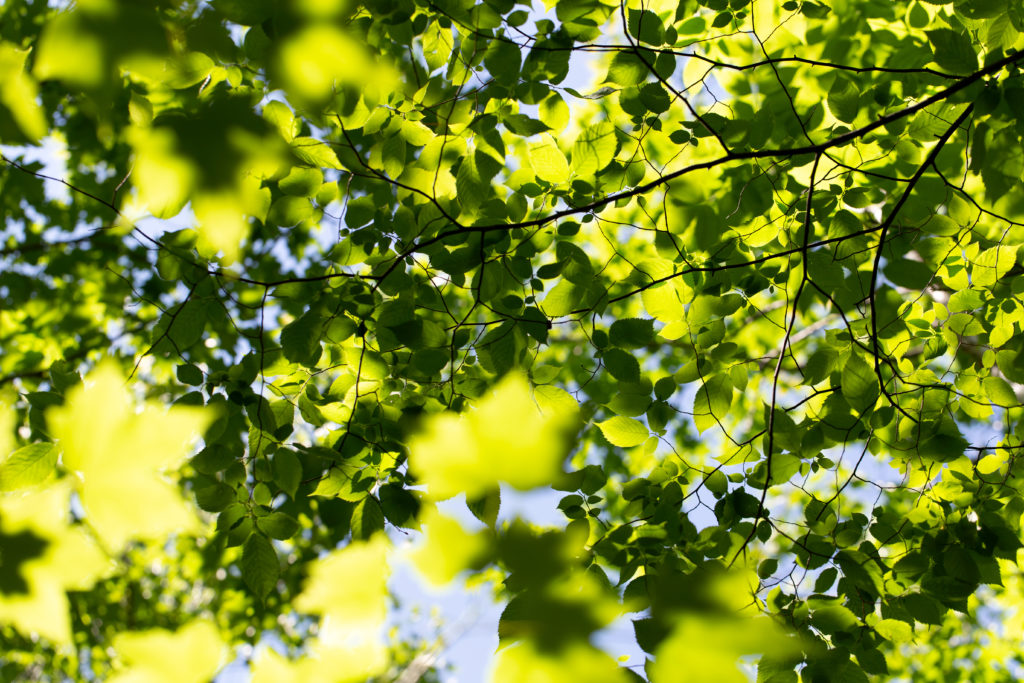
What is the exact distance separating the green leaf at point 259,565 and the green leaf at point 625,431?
1.06m

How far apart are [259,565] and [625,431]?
1.16m

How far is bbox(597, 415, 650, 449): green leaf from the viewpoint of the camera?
6.44ft

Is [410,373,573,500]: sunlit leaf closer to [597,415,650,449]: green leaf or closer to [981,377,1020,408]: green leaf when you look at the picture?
[597,415,650,449]: green leaf

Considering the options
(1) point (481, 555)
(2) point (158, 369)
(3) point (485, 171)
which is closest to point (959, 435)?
(3) point (485, 171)

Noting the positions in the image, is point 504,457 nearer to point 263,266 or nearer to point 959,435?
point 959,435

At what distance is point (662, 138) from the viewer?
10.4 ft

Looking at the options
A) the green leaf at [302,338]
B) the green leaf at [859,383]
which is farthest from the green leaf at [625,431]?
the green leaf at [302,338]

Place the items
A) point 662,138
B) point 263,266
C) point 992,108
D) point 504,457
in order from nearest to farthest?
1. point 504,457
2. point 992,108
3. point 662,138
4. point 263,266

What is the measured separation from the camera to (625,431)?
197 centimetres

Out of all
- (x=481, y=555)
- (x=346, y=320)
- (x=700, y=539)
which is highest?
(x=346, y=320)

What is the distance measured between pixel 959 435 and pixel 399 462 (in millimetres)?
1797

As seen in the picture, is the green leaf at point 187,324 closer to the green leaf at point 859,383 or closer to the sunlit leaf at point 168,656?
the sunlit leaf at point 168,656

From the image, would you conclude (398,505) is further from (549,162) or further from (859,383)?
(859,383)

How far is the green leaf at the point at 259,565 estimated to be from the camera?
174cm
